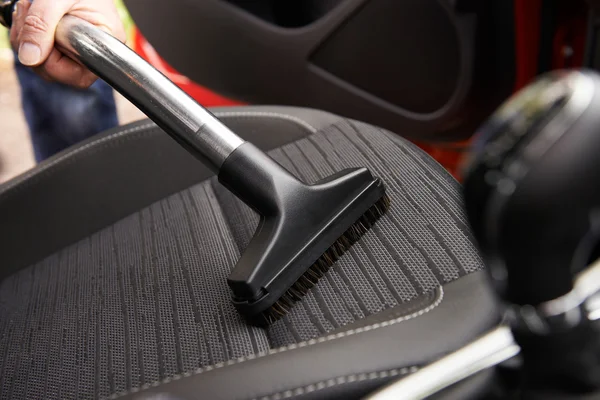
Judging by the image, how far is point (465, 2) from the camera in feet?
3.07

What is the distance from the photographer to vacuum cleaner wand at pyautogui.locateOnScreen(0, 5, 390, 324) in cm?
53

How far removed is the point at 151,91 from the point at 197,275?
205mm

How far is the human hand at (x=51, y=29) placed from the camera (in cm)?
73

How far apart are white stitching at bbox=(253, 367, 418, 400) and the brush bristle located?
0.09 m

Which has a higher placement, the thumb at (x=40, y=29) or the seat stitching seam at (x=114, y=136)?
the thumb at (x=40, y=29)

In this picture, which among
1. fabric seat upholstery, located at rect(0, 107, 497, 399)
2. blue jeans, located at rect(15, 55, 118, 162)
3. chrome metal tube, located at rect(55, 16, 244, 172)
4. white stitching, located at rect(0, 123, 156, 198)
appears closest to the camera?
fabric seat upholstery, located at rect(0, 107, 497, 399)

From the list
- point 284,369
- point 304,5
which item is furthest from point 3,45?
point 284,369

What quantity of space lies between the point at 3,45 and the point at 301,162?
5.59 feet

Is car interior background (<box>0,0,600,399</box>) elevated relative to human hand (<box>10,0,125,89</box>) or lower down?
lower down

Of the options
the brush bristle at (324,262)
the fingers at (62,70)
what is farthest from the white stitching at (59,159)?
the brush bristle at (324,262)

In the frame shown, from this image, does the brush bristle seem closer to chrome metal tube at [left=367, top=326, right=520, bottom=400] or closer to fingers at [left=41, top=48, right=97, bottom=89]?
chrome metal tube at [left=367, top=326, right=520, bottom=400]

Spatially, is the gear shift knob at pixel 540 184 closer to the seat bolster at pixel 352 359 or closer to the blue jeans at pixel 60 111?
the seat bolster at pixel 352 359

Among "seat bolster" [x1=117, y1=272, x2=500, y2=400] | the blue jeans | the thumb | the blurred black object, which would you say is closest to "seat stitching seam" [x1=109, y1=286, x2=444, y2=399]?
"seat bolster" [x1=117, y1=272, x2=500, y2=400]

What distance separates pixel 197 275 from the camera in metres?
0.60
